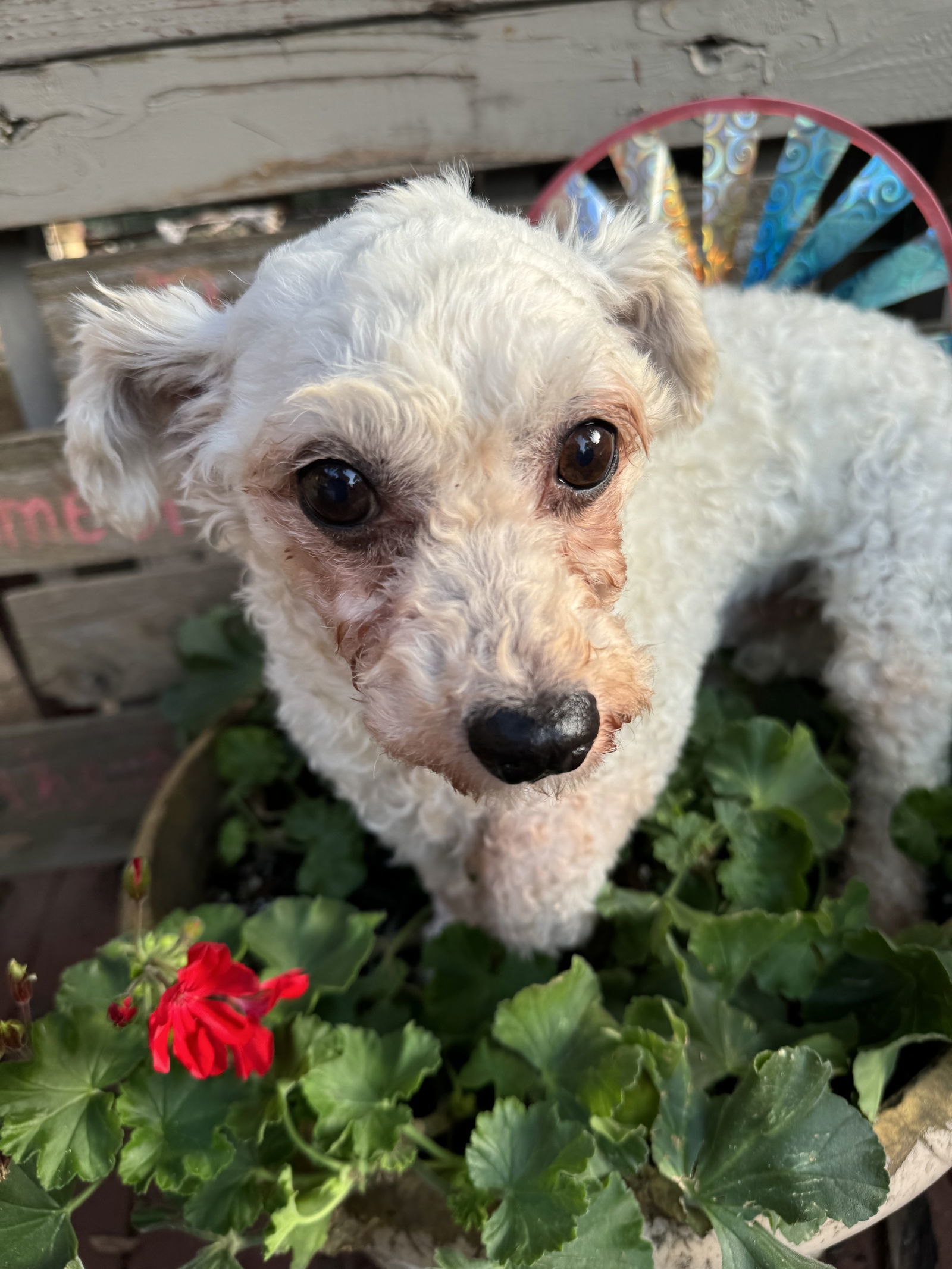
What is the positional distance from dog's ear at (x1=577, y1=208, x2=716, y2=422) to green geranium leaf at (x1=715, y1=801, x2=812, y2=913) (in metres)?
0.60

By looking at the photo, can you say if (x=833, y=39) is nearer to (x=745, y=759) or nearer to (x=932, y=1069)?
(x=745, y=759)

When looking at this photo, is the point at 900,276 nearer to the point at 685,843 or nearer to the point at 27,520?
the point at 685,843

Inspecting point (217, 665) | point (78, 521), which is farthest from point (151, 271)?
point (217, 665)

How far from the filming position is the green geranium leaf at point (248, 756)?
4.90 ft

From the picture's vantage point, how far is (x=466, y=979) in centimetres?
115

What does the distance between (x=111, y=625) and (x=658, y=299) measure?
1.29m

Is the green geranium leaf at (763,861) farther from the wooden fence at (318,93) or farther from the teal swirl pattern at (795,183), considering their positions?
the wooden fence at (318,93)

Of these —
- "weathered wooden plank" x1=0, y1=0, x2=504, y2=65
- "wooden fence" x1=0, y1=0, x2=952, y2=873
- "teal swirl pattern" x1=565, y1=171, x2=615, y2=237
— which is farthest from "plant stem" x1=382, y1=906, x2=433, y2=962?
"weathered wooden plank" x1=0, y1=0, x2=504, y2=65

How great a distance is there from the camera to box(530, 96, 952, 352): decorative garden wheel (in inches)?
48.8

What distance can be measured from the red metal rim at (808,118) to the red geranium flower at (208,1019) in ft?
3.38

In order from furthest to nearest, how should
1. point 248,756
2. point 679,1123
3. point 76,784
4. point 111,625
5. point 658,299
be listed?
point 76,784 → point 111,625 → point 248,756 → point 658,299 → point 679,1123

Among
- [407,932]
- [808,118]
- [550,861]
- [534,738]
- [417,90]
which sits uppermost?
[417,90]

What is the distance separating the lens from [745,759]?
50.2 inches

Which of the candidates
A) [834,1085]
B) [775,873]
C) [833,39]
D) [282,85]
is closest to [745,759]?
[775,873]
